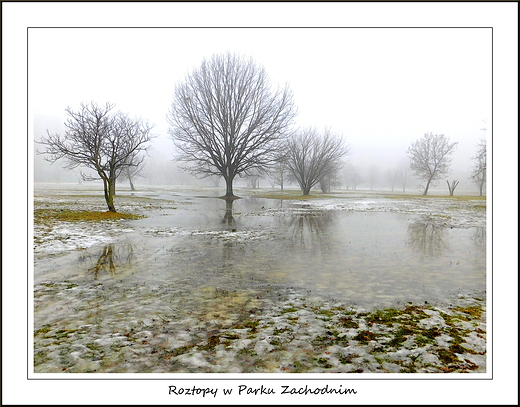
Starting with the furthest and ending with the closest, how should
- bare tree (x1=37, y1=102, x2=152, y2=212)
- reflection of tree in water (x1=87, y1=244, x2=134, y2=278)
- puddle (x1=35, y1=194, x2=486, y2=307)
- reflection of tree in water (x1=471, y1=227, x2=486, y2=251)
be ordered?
bare tree (x1=37, y1=102, x2=152, y2=212), reflection of tree in water (x1=471, y1=227, x2=486, y2=251), reflection of tree in water (x1=87, y1=244, x2=134, y2=278), puddle (x1=35, y1=194, x2=486, y2=307)

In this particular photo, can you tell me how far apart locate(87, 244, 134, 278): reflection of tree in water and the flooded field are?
0.03 m

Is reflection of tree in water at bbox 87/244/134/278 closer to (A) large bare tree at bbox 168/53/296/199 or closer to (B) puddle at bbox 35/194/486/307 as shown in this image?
(B) puddle at bbox 35/194/486/307

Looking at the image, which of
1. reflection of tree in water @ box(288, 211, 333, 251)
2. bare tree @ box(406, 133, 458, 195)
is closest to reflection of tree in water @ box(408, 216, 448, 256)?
reflection of tree in water @ box(288, 211, 333, 251)

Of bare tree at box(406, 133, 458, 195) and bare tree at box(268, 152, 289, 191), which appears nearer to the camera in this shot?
bare tree at box(268, 152, 289, 191)

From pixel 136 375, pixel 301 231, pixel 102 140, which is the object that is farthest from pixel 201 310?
pixel 102 140

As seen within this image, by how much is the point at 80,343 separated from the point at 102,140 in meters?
16.6

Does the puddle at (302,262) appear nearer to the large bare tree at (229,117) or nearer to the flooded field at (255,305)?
the flooded field at (255,305)

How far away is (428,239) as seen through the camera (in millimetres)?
11188

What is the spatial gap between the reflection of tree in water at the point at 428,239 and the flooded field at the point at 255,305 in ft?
0.52

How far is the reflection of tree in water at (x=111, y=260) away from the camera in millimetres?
6922

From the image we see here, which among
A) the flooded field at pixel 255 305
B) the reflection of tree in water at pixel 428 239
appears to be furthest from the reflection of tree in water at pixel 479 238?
the reflection of tree in water at pixel 428 239

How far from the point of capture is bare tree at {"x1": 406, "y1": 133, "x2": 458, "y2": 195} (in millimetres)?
51688

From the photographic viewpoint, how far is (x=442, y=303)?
5.12 m

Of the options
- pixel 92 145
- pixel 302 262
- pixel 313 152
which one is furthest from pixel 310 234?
pixel 313 152
